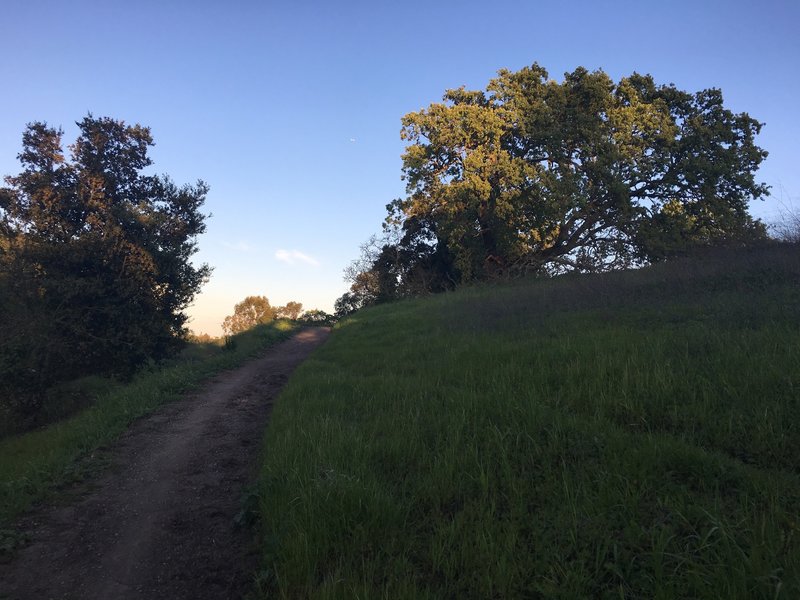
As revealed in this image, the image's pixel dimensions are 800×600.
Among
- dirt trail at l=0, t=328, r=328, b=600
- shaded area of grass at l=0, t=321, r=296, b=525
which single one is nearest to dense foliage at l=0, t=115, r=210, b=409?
shaded area of grass at l=0, t=321, r=296, b=525

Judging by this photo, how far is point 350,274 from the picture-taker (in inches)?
1542

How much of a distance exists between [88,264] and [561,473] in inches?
714

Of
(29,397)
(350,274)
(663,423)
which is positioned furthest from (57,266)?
(350,274)

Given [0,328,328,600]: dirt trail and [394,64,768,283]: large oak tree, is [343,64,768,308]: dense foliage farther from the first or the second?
[0,328,328,600]: dirt trail

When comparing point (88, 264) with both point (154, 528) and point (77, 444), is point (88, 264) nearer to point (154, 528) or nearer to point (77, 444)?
point (77, 444)

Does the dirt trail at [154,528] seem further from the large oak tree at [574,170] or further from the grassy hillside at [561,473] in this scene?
the large oak tree at [574,170]

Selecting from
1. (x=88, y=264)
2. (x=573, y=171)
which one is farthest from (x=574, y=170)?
(x=88, y=264)

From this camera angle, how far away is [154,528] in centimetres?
412

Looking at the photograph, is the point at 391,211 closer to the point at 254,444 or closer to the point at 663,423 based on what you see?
the point at 254,444

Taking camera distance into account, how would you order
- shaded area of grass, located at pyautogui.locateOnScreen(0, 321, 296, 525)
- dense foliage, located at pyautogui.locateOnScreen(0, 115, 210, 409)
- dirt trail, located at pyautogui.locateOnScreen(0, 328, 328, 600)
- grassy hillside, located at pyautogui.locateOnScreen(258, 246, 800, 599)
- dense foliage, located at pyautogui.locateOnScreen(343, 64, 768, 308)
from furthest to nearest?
dense foliage, located at pyautogui.locateOnScreen(343, 64, 768, 308)
dense foliage, located at pyautogui.locateOnScreen(0, 115, 210, 409)
shaded area of grass, located at pyautogui.locateOnScreen(0, 321, 296, 525)
dirt trail, located at pyautogui.locateOnScreen(0, 328, 328, 600)
grassy hillside, located at pyautogui.locateOnScreen(258, 246, 800, 599)

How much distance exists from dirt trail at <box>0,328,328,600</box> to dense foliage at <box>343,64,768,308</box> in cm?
1609

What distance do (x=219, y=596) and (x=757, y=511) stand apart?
352cm

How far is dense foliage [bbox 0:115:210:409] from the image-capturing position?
48.8 ft

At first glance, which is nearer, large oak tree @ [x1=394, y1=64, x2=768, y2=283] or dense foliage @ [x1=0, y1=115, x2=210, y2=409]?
dense foliage @ [x1=0, y1=115, x2=210, y2=409]
